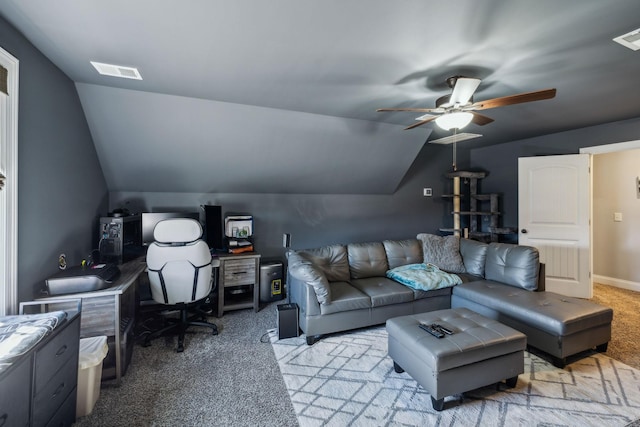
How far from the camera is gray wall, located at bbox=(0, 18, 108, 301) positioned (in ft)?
6.04

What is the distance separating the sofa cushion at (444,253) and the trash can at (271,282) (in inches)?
78.3

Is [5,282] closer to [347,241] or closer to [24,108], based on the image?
[24,108]

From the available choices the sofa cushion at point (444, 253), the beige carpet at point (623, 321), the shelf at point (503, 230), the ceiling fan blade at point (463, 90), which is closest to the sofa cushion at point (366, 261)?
the sofa cushion at point (444, 253)

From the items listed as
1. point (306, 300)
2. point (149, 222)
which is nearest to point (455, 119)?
point (306, 300)

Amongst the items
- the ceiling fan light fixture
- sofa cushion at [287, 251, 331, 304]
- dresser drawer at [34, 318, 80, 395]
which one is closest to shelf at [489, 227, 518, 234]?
the ceiling fan light fixture

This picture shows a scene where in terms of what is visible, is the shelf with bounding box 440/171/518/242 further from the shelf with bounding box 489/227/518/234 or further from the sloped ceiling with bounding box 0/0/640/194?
the sloped ceiling with bounding box 0/0/640/194

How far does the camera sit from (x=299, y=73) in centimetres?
226

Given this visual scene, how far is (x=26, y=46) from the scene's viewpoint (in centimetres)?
185

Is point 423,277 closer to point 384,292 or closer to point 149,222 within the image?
point 384,292

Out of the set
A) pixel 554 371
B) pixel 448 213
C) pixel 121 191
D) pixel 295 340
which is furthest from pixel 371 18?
pixel 448 213

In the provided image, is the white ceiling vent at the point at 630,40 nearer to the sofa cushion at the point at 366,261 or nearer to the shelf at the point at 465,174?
the sofa cushion at the point at 366,261

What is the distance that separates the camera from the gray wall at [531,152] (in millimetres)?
3660

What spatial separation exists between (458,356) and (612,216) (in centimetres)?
466

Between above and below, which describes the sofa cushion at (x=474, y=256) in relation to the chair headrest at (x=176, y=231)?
below
